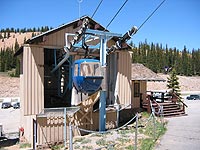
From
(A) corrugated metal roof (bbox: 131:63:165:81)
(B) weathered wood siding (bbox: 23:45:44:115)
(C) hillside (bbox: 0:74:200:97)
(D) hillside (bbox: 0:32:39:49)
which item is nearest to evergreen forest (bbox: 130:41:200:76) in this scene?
(C) hillside (bbox: 0:74:200:97)

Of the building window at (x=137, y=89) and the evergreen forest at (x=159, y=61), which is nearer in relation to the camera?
the building window at (x=137, y=89)

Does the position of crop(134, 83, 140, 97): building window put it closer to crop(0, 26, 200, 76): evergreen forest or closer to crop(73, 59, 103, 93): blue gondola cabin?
crop(73, 59, 103, 93): blue gondola cabin

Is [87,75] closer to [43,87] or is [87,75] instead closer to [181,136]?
[43,87]

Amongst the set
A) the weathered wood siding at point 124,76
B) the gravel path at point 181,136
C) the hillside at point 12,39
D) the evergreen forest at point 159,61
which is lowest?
the gravel path at point 181,136

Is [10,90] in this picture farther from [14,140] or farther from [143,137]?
[143,137]

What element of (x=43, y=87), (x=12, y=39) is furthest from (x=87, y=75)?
(x=12, y=39)

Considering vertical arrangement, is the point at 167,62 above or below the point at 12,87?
above

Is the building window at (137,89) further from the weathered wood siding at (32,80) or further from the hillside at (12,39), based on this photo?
the hillside at (12,39)

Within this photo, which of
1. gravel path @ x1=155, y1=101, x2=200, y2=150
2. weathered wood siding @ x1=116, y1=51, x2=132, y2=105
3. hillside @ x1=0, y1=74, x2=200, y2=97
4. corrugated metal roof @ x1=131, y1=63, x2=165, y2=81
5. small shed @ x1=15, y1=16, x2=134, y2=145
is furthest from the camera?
hillside @ x1=0, y1=74, x2=200, y2=97

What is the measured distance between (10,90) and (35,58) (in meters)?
47.1

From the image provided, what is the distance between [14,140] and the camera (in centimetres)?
1630

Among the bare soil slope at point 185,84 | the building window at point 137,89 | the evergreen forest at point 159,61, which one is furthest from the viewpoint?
the evergreen forest at point 159,61

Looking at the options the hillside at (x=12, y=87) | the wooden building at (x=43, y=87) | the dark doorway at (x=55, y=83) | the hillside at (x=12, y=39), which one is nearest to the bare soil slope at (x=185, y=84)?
the hillside at (x=12, y=87)

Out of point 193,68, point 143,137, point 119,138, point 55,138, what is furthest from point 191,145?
point 193,68
